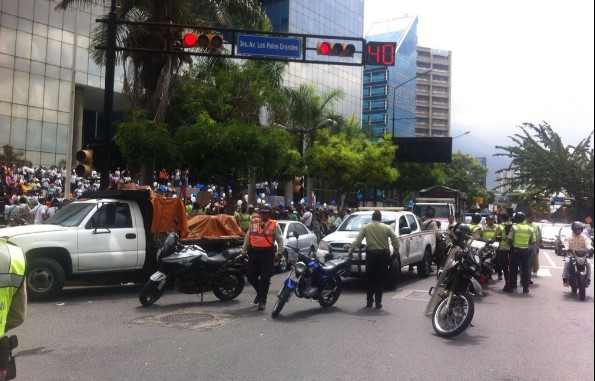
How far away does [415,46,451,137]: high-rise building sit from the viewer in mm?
127438

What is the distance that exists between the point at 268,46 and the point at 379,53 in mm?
2757

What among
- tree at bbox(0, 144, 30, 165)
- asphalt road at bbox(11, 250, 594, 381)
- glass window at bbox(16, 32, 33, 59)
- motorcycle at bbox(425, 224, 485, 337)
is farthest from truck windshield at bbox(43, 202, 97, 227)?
glass window at bbox(16, 32, 33, 59)

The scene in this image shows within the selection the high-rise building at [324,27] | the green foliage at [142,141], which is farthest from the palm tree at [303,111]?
the high-rise building at [324,27]

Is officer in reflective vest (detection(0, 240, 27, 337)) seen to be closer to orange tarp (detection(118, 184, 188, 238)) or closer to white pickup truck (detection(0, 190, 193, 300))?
white pickup truck (detection(0, 190, 193, 300))

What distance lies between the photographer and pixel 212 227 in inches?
506

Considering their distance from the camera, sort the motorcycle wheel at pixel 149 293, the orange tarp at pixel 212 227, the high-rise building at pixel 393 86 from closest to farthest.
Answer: the motorcycle wheel at pixel 149 293 < the orange tarp at pixel 212 227 < the high-rise building at pixel 393 86

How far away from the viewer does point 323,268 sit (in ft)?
32.8

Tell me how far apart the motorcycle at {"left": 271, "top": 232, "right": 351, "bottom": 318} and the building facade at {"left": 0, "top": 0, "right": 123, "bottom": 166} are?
3061 centimetres

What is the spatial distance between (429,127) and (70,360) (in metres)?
126

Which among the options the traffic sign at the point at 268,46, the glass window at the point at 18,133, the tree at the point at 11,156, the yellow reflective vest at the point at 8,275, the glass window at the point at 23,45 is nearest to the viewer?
the yellow reflective vest at the point at 8,275

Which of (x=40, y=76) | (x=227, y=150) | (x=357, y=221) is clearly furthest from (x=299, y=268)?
Result: (x=40, y=76)

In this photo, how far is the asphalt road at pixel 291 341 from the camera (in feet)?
20.5

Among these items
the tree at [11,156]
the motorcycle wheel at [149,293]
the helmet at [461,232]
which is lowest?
the motorcycle wheel at [149,293]

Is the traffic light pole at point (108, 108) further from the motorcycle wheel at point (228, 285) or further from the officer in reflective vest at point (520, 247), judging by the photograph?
the officer in reflective vest at point (520, 247)
